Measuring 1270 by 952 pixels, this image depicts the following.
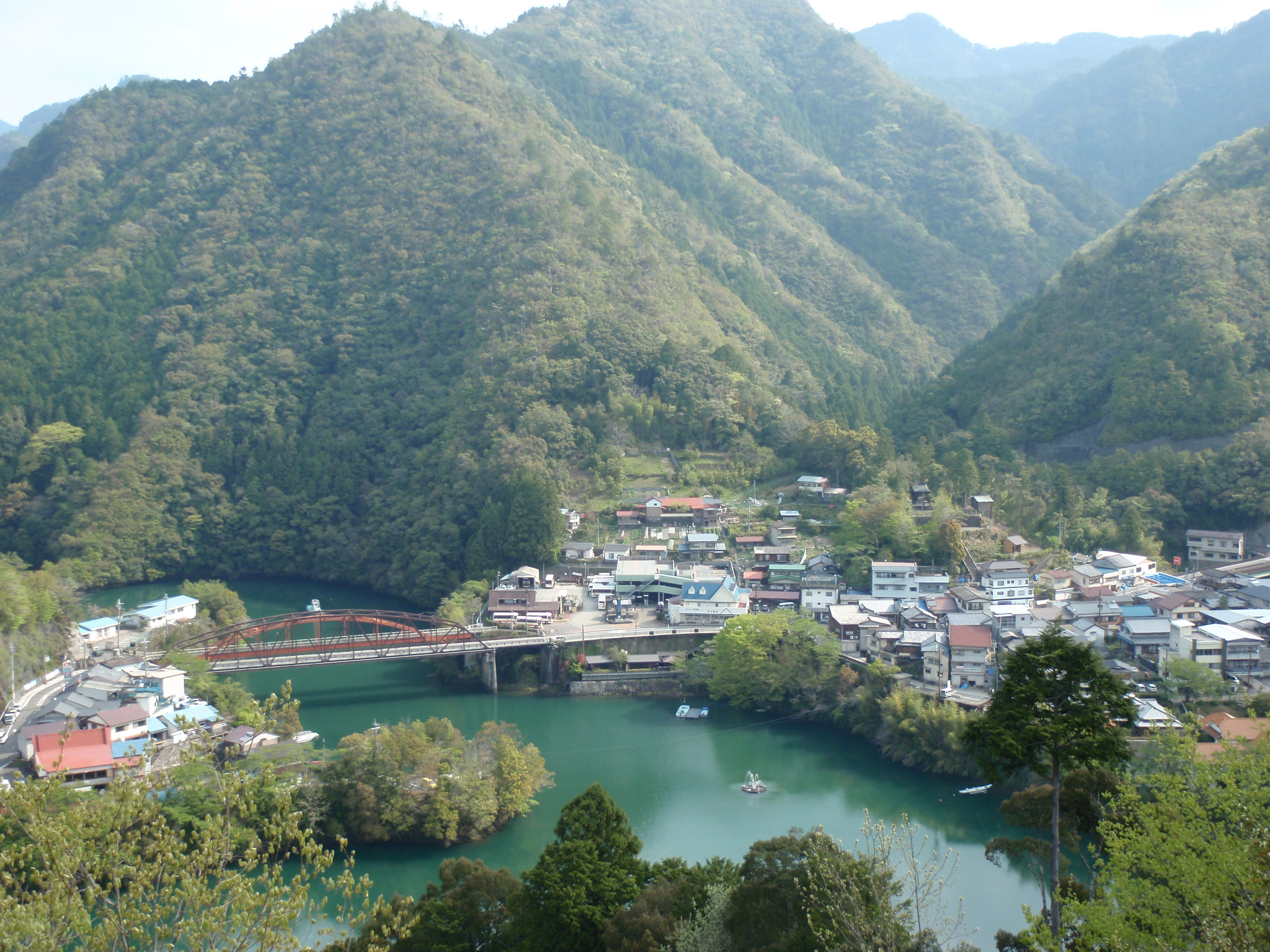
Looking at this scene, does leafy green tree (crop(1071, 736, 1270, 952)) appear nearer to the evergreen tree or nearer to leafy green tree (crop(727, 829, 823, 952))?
leafy green tree (crop(727, 829, 823, 952))

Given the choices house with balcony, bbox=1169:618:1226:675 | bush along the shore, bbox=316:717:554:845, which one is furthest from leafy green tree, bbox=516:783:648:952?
house with balcony, bbox=1169:618:1226:675

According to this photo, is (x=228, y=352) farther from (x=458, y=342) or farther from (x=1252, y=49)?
(x=1252, y=49)

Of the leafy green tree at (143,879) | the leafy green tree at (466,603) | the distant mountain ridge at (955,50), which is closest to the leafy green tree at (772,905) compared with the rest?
the leafy green tree at (143,879)

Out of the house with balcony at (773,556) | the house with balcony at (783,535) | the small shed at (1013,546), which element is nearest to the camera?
the small shed at (1013,546)

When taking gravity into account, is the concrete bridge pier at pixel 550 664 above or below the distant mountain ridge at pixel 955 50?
below

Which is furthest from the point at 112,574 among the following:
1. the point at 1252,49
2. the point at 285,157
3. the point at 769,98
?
the point at 1252,49

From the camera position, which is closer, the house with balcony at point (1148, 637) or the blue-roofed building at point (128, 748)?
the blue-roofed building at point (128, 748)

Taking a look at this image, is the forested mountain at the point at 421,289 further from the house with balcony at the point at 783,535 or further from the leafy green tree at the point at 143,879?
the leafy green tree at the point at 143,879

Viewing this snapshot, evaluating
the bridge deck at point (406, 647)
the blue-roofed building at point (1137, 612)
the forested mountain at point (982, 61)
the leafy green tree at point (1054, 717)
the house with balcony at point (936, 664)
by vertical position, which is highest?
the forested mountain at point (982, 61)
